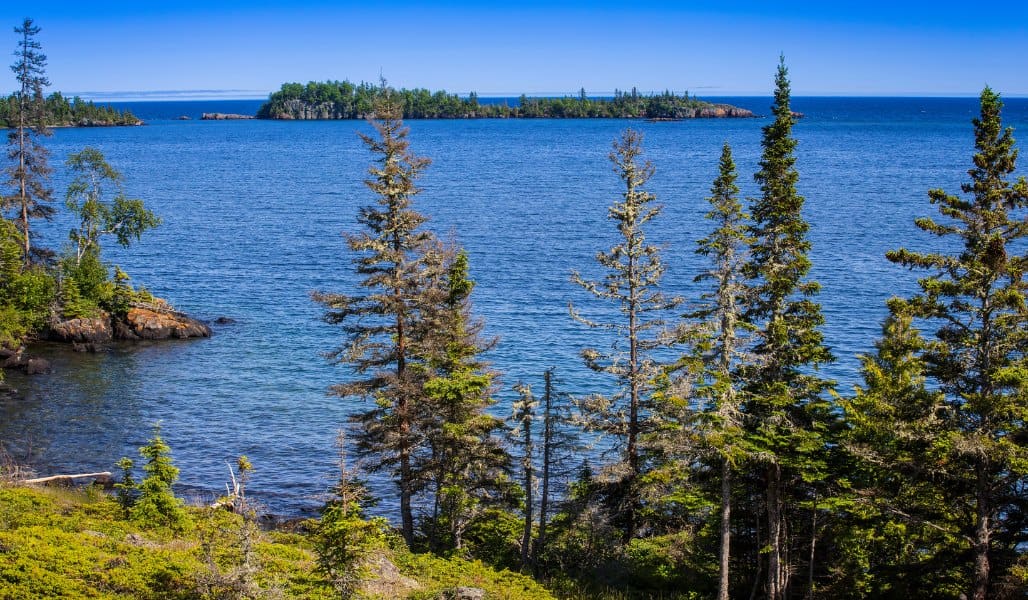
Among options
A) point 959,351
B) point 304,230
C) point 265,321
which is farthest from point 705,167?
point 959,351

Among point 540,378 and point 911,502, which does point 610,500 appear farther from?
point 540,378

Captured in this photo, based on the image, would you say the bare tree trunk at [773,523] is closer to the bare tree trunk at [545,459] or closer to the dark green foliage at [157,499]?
the bare tree trunk at [545,459]

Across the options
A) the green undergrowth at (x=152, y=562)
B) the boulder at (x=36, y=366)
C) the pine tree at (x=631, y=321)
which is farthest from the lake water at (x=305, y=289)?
the green undergrowth at (x=152, y=562)

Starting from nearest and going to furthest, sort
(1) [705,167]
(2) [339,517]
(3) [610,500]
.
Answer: (2) [339,517] → (3) [610,500] → (1) [705,167]

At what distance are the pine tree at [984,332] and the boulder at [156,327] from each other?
164 ft

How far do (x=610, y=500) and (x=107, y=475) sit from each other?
2293cm

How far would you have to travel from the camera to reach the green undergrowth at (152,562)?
57.9 feet

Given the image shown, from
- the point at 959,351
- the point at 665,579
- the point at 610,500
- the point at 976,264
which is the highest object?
the point at 976,264

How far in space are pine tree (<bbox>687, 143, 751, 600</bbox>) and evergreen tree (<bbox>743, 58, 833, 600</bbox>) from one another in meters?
0.72

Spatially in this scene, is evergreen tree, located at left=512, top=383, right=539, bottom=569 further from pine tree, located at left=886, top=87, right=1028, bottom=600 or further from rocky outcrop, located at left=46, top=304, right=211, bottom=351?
rocky outcrop, located at left=46, top=304, right=211, bottom=351

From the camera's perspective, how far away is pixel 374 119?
97.6 feet

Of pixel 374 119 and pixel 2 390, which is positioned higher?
pixel 374 119

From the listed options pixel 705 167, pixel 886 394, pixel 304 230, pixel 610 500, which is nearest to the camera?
pixel 886 394

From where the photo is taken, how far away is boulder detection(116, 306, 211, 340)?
2377 inches
